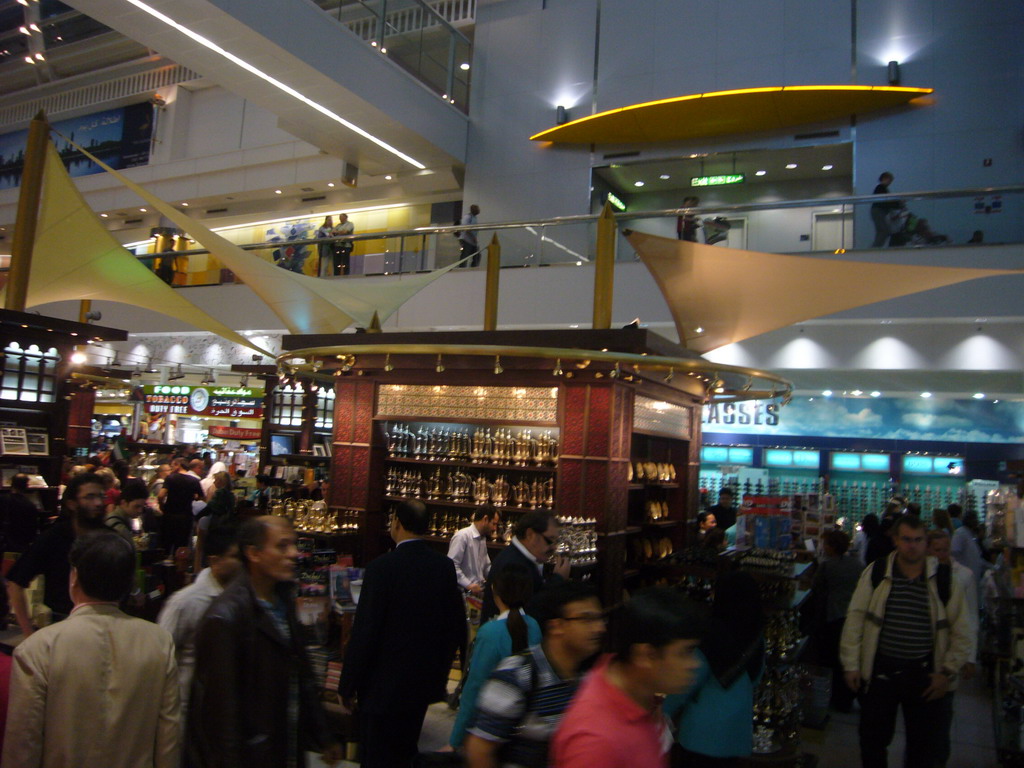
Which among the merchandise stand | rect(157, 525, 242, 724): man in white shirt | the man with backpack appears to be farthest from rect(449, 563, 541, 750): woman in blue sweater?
the merchandise stand

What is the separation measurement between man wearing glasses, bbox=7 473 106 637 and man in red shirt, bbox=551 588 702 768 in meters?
3.26

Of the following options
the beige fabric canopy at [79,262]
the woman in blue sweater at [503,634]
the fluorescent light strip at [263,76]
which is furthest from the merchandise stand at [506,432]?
the fluorescent light strip at [263,76]

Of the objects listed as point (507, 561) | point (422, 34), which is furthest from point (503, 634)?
point (422, 34)

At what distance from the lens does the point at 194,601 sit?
2.86 metres

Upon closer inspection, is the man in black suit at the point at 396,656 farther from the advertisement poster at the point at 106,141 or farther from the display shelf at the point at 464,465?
the advertisement poster at the point at 106,141

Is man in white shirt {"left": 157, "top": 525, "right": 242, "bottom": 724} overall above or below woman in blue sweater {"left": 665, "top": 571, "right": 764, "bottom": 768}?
above

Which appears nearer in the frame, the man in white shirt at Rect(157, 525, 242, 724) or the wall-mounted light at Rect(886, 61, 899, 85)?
the man in white shirt at Rect(157, 525, 242, 724)

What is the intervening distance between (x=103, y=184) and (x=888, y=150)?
18888 mm

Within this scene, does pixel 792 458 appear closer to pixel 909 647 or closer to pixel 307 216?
pixel 909 647

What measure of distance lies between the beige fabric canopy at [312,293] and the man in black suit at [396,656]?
5477mm

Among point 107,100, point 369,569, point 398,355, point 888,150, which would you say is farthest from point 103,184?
point 369,569

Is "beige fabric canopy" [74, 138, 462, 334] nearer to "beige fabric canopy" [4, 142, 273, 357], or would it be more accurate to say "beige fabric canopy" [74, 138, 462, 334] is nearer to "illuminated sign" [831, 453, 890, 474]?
"beige fabric canopy" [4, 142, 273, 357]

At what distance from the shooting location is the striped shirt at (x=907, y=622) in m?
4.01

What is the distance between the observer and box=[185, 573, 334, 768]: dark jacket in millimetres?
2277
